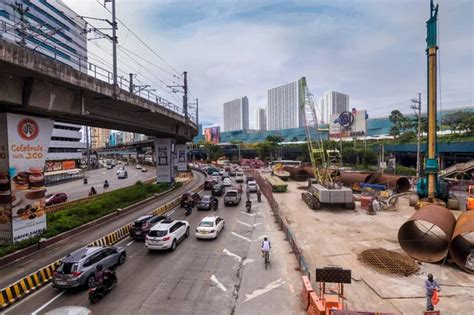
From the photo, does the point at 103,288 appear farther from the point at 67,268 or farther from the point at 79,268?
the point at 67,268

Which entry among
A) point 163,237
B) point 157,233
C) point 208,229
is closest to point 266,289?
point 163,237

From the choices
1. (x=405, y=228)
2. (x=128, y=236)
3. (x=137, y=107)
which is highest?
(x=137, y=107)

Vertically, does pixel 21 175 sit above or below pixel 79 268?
above

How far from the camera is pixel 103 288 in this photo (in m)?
13.0

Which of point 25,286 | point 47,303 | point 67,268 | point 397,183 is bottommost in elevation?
point 47,303

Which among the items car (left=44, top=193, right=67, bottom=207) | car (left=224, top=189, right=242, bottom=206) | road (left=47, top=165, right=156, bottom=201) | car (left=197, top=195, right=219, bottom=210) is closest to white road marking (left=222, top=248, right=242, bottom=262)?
car (left=197, top=195, right=219, bottom=210)

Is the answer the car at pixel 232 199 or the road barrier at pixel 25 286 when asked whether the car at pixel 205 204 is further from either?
the road barrier at pixel 25 286

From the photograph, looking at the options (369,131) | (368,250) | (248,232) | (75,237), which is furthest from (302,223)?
(369,131)

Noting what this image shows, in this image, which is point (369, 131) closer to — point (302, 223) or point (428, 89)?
point (428, 89)

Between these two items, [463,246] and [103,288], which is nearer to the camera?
[103,288]

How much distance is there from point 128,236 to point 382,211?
79.7ft

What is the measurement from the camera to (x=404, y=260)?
1681 cm

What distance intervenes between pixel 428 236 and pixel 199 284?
1581 centimetres

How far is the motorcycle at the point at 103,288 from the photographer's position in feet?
41.1
